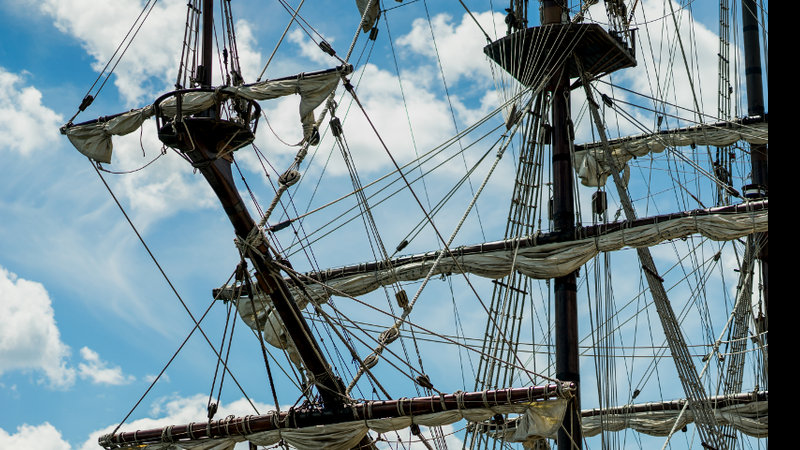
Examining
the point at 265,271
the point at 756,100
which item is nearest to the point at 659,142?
the point at 756,100

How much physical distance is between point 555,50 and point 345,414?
8558 millimetres

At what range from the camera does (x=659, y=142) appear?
20.7 metres

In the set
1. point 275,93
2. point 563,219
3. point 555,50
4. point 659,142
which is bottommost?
point 563,219

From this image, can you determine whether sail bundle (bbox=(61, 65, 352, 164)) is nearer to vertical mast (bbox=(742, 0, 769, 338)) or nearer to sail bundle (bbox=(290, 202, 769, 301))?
sail bundle (bbox=(290, 202, 769, 301))

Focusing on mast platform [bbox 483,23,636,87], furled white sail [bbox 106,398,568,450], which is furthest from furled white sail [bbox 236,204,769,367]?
mast platform [bbox 483,23,636,87]

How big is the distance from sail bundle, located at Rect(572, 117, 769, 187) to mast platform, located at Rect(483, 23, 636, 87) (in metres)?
2.04

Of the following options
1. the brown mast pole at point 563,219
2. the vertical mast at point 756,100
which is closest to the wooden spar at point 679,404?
the vertical mast at point 756,100

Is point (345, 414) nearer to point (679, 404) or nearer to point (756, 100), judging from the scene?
point (679, 404)

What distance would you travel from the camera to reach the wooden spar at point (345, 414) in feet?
40.1

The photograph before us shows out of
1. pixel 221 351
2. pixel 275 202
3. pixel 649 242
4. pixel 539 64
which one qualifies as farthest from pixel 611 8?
pixel 221 351

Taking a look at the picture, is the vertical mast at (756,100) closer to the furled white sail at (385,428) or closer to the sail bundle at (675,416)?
the sail bundle at (675,416)

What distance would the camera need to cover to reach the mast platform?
1772cm

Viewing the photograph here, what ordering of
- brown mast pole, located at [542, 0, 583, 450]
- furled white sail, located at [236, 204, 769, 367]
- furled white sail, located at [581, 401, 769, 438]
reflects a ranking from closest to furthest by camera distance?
brown mast pole, located at [542, 0, 583, 450] → furled white sail, located at [236, 204, 769, 367] → furled white sail, located at [581, 401, 769, 438]
